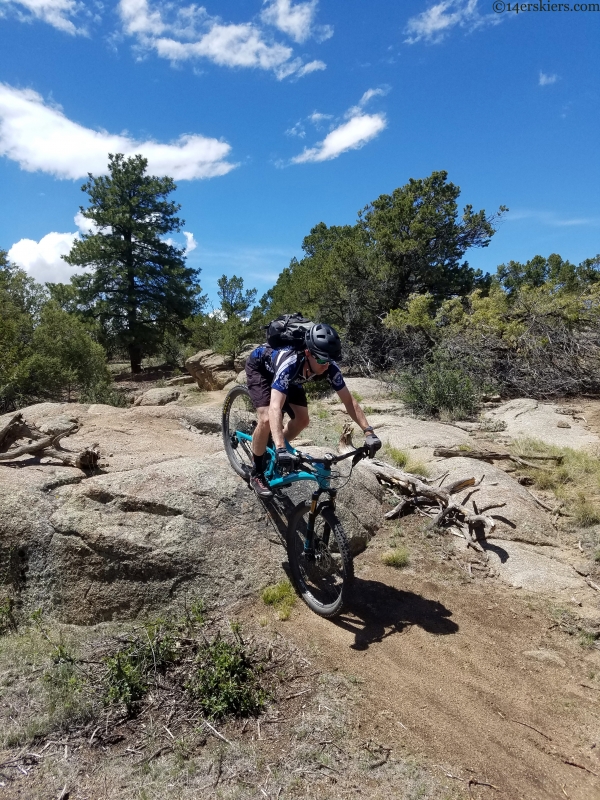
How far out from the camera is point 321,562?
Answer: 3920mm

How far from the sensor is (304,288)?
19844mm

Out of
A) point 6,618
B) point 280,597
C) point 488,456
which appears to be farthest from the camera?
point 488,456

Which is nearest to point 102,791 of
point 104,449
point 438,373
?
point 104,449


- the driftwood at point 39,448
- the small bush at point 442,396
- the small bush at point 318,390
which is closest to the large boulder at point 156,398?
the small bush at point 318,390

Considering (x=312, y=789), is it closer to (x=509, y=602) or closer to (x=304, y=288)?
(x=509, y=602)

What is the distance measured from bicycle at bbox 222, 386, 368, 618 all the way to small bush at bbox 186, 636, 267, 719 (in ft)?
2.58

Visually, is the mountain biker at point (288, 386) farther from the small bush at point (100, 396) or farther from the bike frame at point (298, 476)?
the small bush at point (100, 396)

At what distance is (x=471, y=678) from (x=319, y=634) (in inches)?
40.3

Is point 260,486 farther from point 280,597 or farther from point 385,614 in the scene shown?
point 385,614

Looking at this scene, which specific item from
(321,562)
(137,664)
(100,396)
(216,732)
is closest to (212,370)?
(100,396)

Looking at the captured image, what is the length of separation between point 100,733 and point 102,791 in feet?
1.32

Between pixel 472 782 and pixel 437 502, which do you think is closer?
pixel 472 782

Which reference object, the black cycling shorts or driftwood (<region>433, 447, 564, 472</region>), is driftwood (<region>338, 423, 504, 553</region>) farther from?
the black cycling shorts

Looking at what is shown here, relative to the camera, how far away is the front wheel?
364cm
